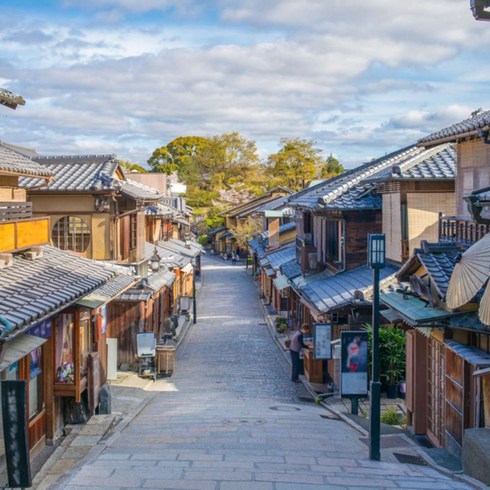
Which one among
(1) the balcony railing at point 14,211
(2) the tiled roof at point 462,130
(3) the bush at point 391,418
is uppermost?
(2) the tiled roof at point 462,130

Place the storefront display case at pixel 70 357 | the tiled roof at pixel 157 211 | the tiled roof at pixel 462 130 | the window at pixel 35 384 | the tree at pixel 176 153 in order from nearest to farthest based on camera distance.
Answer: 1. the tiled roof at pixel 462 130
2. the window at pixel 35 384
3. the storefront display case at pixel 70 357
4. the tiled roof at pixel 157 211
5. the tree at pixel 176 153

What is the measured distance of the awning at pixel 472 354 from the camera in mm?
9562

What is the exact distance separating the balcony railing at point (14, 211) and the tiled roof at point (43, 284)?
1028 millimetres

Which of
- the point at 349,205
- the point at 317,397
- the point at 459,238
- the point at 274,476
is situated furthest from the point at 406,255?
the point at 274,476

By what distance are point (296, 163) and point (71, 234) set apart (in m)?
63.0

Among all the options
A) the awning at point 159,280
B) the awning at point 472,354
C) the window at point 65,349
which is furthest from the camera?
the awning at point 159,280

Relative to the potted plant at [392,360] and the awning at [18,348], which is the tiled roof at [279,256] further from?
the awning at [18,348]

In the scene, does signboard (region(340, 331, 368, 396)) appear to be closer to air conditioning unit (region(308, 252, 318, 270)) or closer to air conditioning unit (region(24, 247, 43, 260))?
air conditioning unit (region(24, 247, 43, 260))

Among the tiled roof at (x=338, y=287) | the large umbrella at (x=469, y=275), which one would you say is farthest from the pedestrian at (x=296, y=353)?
the large umbrella at (x=469, y=275)

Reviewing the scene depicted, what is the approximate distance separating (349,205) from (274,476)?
1399 cm

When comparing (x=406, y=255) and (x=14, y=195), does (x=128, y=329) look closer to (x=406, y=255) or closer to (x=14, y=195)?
(x=14, y=195)

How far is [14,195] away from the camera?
16766 mm

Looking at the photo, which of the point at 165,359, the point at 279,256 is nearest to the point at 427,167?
the point at 165,359

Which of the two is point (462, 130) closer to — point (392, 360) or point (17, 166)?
point (392, 360)
